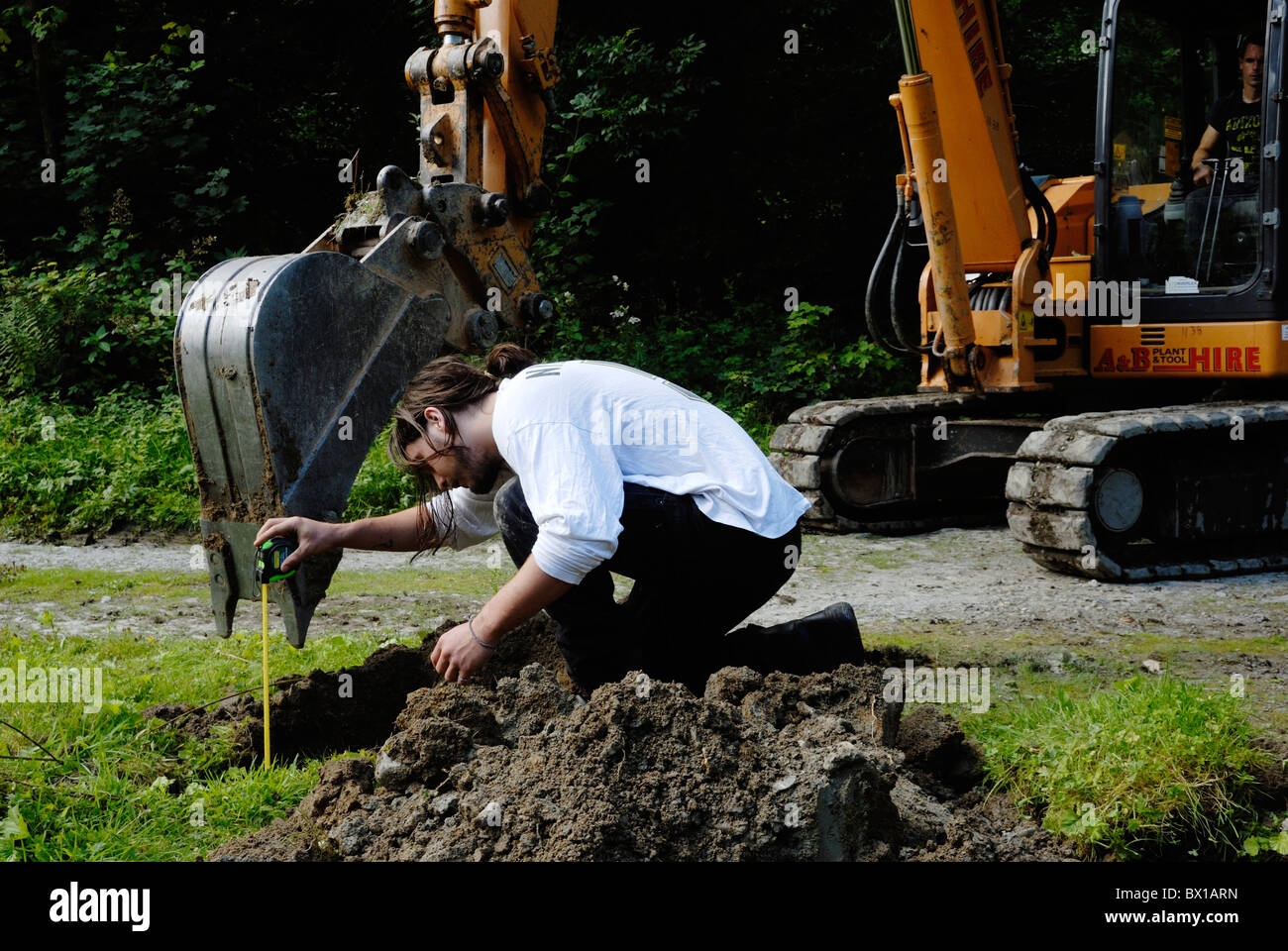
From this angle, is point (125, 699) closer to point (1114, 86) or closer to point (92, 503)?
point (92, 503)

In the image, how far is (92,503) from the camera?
24.8ft

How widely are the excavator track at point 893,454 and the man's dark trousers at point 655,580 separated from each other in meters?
3.99

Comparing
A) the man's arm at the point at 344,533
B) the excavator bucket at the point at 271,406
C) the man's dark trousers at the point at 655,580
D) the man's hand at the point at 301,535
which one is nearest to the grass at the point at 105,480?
the excavator bucket at the point at 271,406

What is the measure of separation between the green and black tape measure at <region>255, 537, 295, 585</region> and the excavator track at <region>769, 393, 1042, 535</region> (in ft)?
14.7

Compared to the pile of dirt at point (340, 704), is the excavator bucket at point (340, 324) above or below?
above

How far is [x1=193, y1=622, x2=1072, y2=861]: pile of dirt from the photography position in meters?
2.38

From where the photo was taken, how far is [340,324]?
142 inches

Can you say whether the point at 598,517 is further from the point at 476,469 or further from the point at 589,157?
the point at 589,157

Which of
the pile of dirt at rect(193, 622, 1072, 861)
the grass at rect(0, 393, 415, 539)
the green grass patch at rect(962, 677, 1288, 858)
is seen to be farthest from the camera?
the grass at rect(0, 393, 415, 539)

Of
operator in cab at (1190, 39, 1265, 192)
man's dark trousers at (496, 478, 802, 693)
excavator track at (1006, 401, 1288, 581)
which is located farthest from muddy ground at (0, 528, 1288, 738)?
operator in cab at (1190, 39, 1265, 192)

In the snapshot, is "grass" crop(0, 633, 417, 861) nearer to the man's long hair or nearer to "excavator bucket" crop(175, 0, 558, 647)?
"excavator bucket" crop(175, 0, 558, 647)

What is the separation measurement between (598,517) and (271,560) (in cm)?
105

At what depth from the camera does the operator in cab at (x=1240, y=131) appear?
6.29 metres

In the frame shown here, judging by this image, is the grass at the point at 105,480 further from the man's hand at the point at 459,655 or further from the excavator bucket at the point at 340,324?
the man's hand at the point at 459,655
